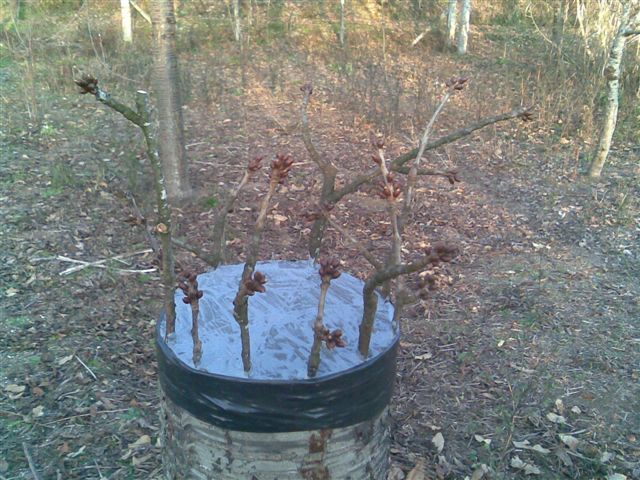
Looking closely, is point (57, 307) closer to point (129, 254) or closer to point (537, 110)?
point (129, 254)

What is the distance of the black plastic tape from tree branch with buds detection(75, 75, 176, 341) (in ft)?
0.50

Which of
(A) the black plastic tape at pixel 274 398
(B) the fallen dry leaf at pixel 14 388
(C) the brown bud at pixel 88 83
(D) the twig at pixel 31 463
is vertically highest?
(C) the brown bud at pixel 88 83

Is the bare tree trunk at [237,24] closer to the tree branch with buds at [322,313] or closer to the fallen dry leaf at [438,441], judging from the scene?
the fallen dry leaf at [438,441]

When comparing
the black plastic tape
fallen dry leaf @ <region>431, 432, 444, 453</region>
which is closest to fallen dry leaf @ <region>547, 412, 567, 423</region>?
fallen dry leaf @ <region>431, 432, 444, 453</region>

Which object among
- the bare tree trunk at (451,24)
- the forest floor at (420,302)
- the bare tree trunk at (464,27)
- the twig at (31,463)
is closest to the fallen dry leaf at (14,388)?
the forest floor at (420,302)

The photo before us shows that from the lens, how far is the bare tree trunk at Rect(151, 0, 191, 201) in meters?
4.57

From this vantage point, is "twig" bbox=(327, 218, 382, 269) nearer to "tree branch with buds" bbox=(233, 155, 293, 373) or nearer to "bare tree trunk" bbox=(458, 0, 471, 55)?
"tree branch with buds" bbox=(233, 155, 293, 373)

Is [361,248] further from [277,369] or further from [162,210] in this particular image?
[162,210]

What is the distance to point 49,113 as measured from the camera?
7262 mm

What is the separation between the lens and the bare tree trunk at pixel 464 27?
996 centimetres

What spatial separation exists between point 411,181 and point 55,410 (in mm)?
2321

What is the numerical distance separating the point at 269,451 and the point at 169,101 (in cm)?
364

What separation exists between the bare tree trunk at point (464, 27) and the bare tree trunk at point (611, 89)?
4439 mm

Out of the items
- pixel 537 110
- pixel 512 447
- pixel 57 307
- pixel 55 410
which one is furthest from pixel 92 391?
pixel 537 110
